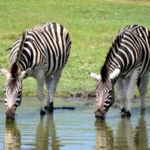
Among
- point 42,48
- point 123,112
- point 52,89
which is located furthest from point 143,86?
point 42,48

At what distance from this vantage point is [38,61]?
15.5m

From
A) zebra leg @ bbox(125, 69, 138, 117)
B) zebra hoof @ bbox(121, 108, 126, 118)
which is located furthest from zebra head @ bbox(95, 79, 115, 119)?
zebra leg @ bbox(125, 69, 138, 117)

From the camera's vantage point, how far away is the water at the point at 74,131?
38.4ft

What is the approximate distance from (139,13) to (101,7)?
2545mm

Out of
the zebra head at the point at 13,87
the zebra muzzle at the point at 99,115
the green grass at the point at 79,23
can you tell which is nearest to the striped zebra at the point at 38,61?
the zebra head at the point at 13,87

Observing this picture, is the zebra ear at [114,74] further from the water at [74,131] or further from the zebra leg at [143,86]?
the zebra leg at [143,86]

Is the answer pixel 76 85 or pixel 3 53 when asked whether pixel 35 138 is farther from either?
pixel 3 53

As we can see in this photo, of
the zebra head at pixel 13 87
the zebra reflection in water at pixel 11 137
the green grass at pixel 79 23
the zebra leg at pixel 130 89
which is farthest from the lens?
the green grass at pixel 79 23

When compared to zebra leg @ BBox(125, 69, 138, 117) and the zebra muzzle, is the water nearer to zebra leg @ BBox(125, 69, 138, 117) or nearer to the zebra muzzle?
the zebra muzzle

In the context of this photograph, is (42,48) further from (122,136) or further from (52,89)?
(122,136)

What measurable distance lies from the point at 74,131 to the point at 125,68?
2.85m

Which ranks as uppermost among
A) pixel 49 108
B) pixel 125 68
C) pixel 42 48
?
pixel 42 48

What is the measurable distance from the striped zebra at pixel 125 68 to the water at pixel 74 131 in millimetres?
372

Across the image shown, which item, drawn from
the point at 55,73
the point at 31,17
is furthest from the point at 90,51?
the point at 31,17
